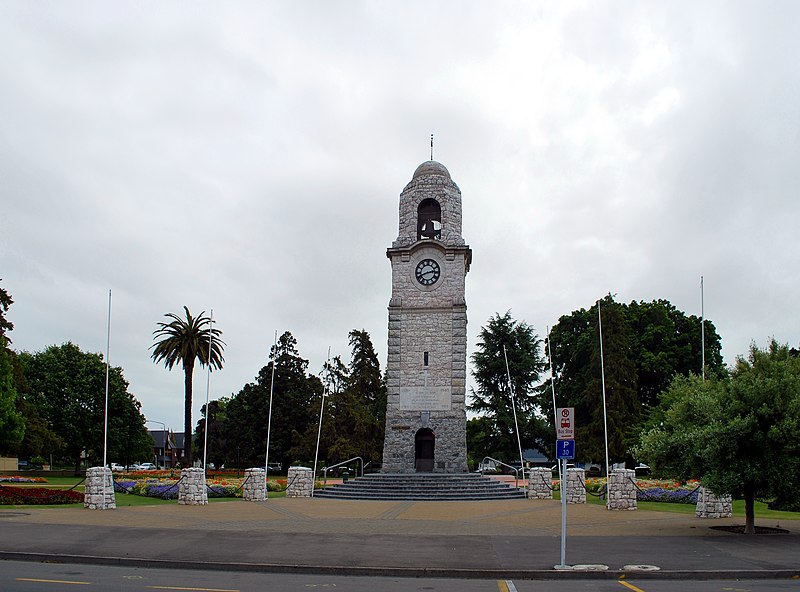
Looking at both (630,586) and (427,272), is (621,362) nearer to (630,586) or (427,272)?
(427,272)

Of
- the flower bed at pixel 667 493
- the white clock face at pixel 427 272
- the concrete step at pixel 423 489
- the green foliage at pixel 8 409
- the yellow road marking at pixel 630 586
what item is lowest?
the concrete step at pixel 423 489

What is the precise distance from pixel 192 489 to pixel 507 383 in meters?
33.0

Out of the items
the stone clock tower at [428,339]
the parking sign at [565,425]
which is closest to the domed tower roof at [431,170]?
the stone clock tower at [428,339]

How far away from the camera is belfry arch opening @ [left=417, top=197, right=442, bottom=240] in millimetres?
41438

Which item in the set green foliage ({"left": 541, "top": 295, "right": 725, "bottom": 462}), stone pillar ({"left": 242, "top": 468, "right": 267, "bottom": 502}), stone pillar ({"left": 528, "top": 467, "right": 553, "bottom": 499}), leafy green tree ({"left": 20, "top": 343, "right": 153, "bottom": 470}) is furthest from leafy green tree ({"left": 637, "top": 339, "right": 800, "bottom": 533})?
leafy green tree ({"left": 20, "top": 343, "right": 153, "bottom": 470})

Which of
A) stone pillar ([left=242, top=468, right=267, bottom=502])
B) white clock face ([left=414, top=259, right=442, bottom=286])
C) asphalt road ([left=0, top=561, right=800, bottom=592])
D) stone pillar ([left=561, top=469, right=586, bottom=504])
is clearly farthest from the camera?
white clock face ([left=414, top=259, right=442, bottom=286])

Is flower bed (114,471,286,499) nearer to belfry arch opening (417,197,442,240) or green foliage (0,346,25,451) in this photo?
green foliage (0,346,25,451)

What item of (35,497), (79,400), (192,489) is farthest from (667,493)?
(79,400)

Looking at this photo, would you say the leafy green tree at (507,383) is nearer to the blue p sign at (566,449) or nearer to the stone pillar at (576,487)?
the stone pillar at (576,487)

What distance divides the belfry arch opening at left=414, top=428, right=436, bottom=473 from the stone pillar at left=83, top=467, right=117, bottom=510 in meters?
17.7

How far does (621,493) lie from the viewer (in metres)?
24.4

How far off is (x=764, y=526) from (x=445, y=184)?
2655cm

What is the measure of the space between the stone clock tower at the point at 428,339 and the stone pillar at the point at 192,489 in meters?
12.9

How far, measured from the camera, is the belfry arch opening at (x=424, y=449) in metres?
37.9
